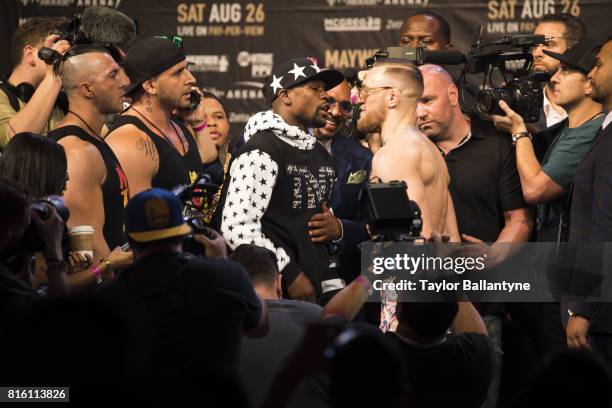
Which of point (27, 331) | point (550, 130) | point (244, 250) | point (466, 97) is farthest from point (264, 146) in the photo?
point (27, 331)

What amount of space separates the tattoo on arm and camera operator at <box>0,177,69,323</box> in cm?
162

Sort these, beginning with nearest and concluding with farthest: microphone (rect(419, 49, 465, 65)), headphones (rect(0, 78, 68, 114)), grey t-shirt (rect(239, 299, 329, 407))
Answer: grey t-shirt (rect(239, 299, 329, 407)) < headphones (rect(0, 78, 68, 114)) < microphone (rect(419, 49, 465, 65))

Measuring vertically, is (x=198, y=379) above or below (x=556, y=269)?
above

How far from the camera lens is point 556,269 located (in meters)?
5.34

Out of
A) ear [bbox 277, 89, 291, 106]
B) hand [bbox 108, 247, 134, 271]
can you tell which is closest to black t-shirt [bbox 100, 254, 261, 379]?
hand [bbox 108, 247, 134, 271]

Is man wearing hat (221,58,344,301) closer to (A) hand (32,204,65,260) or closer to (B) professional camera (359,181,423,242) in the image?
(B) professional camera (359,181,423,242)

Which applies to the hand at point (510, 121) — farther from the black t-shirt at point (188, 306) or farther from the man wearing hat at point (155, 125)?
the black t-shirt at point (188, 306)

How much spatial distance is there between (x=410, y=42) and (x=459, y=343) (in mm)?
3464

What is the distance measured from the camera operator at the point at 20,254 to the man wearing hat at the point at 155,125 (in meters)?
1.60

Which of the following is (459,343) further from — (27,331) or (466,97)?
(466,97)

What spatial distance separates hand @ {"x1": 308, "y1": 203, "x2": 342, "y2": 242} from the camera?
5.07 m

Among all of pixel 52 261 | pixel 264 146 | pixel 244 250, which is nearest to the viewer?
pixel 52 261

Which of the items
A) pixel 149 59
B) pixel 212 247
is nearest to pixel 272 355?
pixel 212 247

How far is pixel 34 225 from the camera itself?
11.5 ft
